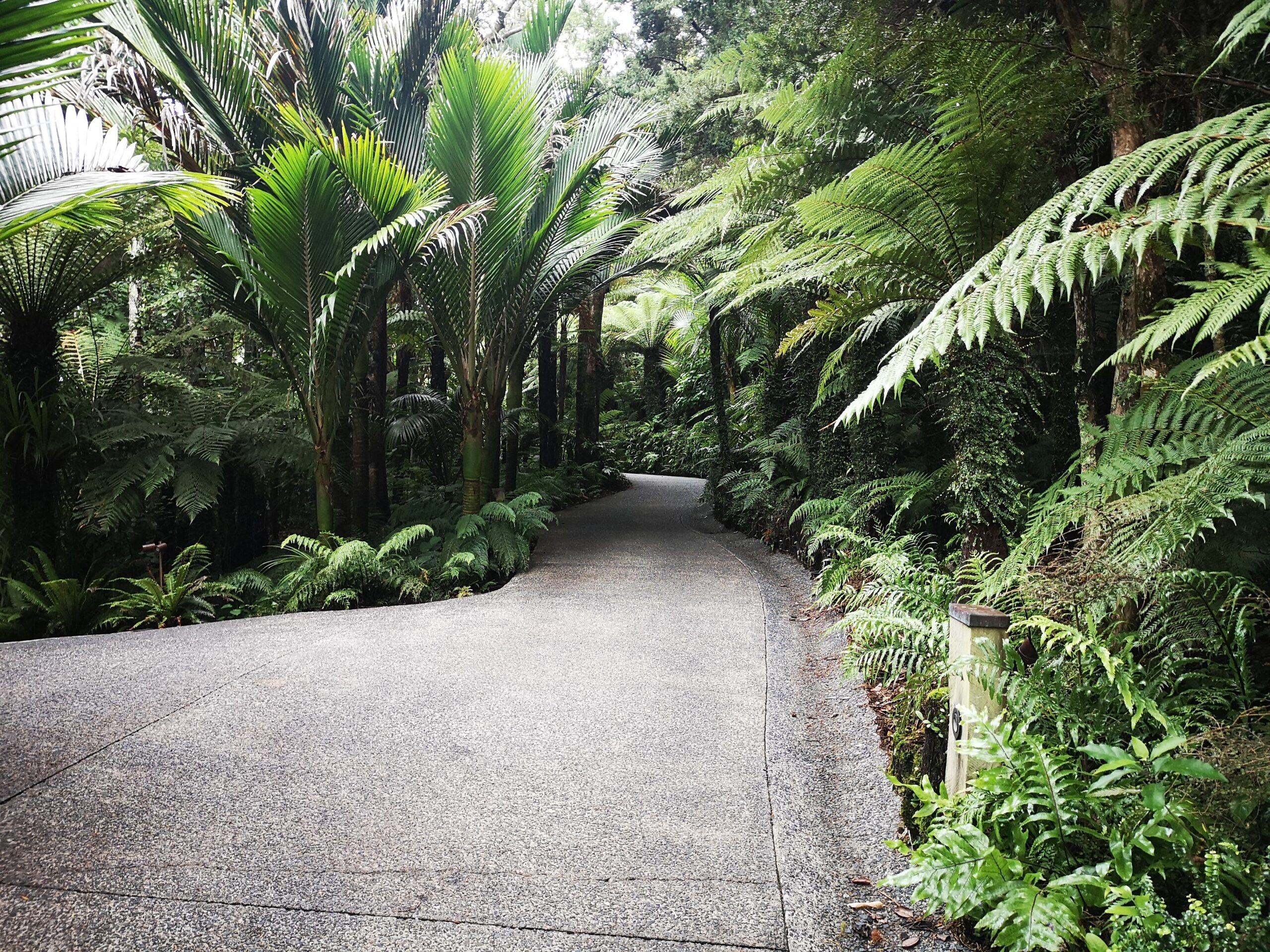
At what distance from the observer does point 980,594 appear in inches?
95.1

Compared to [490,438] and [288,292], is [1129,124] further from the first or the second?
[490,438]

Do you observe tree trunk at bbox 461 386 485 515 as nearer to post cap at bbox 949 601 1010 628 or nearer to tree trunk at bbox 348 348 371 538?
tree trunk at bbox 348 348 371 538

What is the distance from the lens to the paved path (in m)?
1.70

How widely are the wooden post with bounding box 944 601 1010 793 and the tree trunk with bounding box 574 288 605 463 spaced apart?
8624 mm

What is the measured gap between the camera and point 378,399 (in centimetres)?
692

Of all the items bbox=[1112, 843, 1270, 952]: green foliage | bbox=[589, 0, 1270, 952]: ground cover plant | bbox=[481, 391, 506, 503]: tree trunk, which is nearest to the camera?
bbox=[1112, 843, 1270, 952]: green foliage

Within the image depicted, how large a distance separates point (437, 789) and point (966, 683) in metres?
1.63

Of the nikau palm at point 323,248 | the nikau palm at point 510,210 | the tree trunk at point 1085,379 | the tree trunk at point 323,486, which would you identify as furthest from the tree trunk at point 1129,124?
the tree trunk at point 323,486

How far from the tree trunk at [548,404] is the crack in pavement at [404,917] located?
791cm

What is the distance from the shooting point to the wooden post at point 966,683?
1.86 metres

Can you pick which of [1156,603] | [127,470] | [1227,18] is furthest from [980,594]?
[127,470]

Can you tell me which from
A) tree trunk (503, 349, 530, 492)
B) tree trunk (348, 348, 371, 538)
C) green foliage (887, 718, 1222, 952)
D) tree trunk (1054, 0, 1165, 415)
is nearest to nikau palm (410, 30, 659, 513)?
tree trunk (348, 348, 371, 538)

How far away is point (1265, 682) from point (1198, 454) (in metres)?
0.78

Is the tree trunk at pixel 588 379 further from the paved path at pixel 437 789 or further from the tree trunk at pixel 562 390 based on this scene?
the paved path at pixel 437 789
